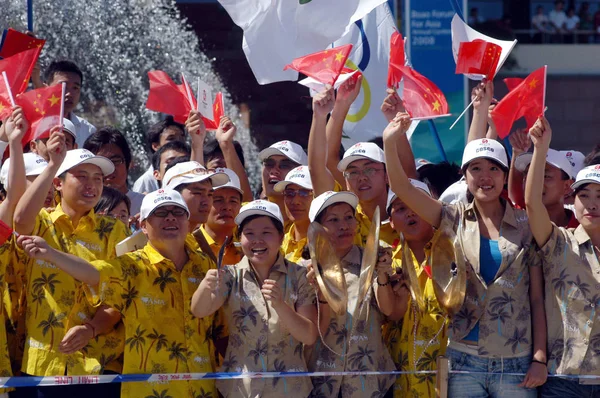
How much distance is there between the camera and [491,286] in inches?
194

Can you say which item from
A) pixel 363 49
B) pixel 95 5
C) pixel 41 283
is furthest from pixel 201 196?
pixel 95 5

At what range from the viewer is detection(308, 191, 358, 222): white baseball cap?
16.6 feet

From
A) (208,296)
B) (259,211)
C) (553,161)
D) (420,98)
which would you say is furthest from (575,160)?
(208,296)

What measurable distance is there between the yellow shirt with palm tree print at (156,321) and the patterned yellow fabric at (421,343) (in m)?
0.90

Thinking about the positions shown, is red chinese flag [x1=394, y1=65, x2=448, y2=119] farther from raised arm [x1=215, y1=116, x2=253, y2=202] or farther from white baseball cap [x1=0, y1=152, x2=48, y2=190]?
white baseball cap [x1=0, y1=152, x2=48, y2=190]

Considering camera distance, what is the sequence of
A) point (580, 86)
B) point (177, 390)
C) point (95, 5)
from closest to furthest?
point (177, 390)
point (95, 5)
point (580, 86)

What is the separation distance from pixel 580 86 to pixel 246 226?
15.6 metres

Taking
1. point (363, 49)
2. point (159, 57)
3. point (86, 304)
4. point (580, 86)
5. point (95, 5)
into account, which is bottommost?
point (580, 86)

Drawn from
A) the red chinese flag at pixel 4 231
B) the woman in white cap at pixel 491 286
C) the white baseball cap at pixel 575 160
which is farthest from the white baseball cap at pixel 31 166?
the white baseball cap at pixel 575 160

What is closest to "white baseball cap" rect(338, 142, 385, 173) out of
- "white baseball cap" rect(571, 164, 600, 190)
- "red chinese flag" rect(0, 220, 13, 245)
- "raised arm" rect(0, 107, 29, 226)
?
"white baseball cap" rect(571, 164, 600, 190)

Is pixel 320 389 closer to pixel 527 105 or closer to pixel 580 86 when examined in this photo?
pixel 527 105

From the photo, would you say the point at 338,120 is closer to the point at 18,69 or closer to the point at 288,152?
the point at 288,152

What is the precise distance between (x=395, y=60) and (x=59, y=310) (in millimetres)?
2256

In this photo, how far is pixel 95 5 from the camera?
11.8 metres
